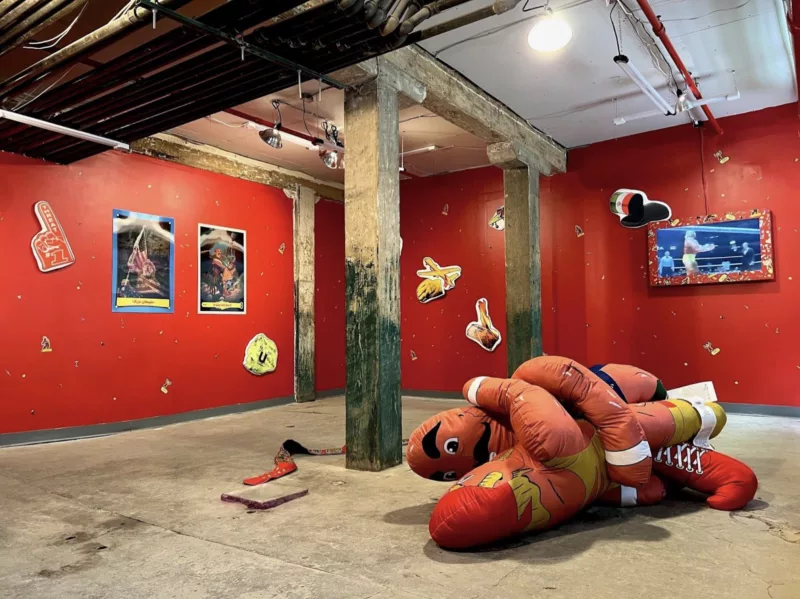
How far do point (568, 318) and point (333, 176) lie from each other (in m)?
3.93

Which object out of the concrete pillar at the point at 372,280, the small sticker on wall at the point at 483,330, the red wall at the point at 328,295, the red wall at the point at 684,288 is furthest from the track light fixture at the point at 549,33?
the red wall at the point at 328,295

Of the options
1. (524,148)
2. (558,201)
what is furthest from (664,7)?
(558,201)

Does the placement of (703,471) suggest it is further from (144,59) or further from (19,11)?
(19,11)

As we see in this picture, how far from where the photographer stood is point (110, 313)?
19.5ft

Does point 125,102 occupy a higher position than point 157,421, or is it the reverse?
point 125,102

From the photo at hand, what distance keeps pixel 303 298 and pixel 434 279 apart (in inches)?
76.6

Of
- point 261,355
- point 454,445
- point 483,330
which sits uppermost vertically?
point 483,330

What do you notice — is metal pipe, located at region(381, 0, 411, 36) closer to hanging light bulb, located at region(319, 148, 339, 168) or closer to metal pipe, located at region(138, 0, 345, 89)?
metal pipe, located at region(138, 0, 345, 89)

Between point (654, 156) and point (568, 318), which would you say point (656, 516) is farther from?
point (654, 156)

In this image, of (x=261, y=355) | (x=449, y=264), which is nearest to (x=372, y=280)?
(x=261, y=355)

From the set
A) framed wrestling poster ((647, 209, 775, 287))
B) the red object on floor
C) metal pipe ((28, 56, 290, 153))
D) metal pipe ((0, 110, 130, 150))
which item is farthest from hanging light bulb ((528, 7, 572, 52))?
the red object on floor

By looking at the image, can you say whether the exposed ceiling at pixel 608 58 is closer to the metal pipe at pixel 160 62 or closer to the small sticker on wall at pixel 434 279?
the metal pipe at pixel 160 62

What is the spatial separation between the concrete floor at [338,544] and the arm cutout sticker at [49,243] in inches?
82.0

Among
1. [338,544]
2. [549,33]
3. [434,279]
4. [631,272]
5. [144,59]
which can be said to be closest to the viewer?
[338,544]
